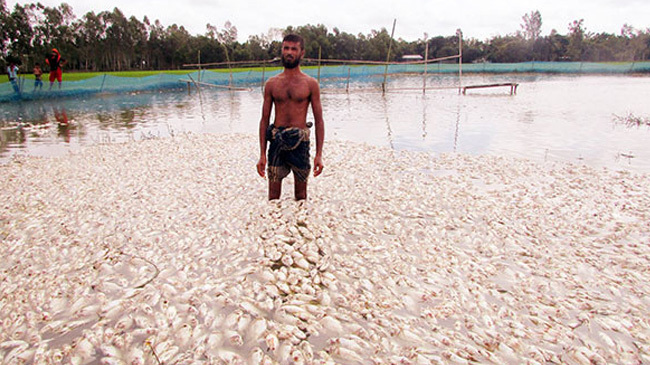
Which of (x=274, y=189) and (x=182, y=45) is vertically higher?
(x=182, y=45)

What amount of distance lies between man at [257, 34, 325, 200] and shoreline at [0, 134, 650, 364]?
76 centimetres

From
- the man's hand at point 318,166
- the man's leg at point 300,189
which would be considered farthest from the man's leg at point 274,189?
the man's hand at point 318,166

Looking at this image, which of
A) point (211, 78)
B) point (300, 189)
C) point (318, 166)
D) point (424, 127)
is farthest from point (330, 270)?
point (211, 78)

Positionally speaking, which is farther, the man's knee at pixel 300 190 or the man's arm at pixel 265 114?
the man's knee at pixel 300 190

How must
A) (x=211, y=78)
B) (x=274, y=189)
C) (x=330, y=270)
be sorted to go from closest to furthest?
1. (x=330, y=270)
2. (x=274, y=189)
3. (x=211, y=78)

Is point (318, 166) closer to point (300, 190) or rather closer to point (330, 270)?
point (300, 190)

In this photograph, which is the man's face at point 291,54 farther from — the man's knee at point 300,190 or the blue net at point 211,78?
the blue net at point 211,78

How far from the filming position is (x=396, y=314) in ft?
9.71

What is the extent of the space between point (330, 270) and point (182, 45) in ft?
260

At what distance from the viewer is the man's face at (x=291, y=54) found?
14.0 ft

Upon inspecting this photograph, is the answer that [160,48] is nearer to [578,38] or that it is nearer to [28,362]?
[28,362]

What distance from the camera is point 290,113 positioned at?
178 inches

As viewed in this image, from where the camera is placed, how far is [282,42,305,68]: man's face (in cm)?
426

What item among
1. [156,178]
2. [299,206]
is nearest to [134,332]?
[299,206]
